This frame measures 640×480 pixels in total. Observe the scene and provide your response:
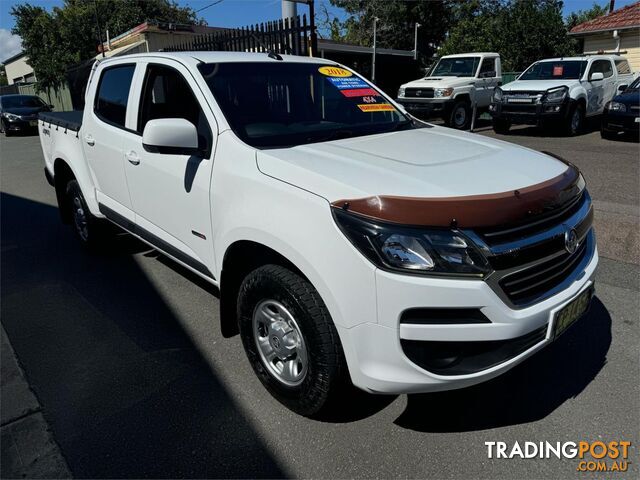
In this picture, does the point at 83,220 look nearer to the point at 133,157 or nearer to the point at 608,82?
the point at 133,157

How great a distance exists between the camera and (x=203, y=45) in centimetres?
1170

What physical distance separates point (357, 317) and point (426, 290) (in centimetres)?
31

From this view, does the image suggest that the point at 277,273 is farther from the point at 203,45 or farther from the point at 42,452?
the point at 203,45

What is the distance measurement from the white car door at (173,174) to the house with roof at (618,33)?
18.8m

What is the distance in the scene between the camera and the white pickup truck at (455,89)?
13.1 meters

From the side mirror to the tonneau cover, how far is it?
2.27m

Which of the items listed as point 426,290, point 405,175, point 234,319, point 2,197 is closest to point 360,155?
point 405,175

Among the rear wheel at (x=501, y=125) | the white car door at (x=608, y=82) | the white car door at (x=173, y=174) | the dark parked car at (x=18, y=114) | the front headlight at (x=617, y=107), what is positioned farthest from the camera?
the dark parked car at (x=18, y=114)

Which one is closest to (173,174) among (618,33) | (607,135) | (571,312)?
→ (571,312)

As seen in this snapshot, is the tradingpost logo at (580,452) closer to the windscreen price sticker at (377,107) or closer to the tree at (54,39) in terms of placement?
the windscreen price sticker at (377,107)

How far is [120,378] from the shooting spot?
299cm

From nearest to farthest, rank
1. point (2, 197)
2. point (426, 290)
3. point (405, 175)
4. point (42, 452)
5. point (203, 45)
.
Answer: point (426, 290), point (405, 175), point (42, 452), point (2, 197), point (203, 45)

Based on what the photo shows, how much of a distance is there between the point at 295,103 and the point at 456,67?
494 inches

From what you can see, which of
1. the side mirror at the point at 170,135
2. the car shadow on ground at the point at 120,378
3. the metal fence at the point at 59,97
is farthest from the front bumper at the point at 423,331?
the metal fence at the point at 59,97
